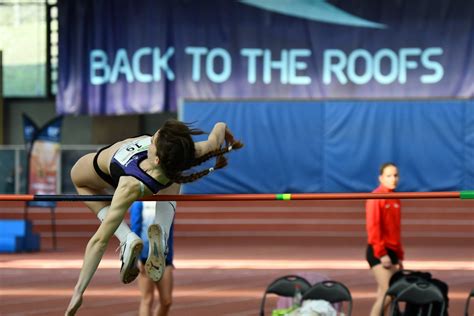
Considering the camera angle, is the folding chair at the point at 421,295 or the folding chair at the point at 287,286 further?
the folding chair at the point at 287,286

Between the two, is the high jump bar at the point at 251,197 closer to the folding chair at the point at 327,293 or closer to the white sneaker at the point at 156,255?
the white sneaker at the point at 156,255

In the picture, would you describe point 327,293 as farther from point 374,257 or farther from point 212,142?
point 212,142

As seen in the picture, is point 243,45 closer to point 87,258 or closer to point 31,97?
point 31,97

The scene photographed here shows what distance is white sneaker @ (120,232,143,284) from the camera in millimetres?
6258

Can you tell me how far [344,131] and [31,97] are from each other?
260 inches

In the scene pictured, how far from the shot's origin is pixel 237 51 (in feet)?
75.7

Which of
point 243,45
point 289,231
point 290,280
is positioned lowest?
point 289,231

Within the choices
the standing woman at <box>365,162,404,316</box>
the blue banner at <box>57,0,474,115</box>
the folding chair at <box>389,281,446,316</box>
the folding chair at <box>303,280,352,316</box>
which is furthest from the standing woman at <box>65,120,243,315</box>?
the blue banner at <box>57,0,474,115</box>

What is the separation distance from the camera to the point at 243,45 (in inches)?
908

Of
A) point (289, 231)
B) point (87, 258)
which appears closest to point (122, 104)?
point (289, 231)

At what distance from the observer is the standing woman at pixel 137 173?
6.12 metres

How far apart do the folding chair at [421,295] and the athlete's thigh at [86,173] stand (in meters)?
2.08

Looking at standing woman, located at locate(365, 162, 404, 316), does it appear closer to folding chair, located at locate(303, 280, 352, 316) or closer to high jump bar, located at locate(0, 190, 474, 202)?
folding chair, located at locate(303, 280, 352, 316)

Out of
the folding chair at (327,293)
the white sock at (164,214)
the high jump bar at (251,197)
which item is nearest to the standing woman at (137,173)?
the high jump bar at (251,197)
